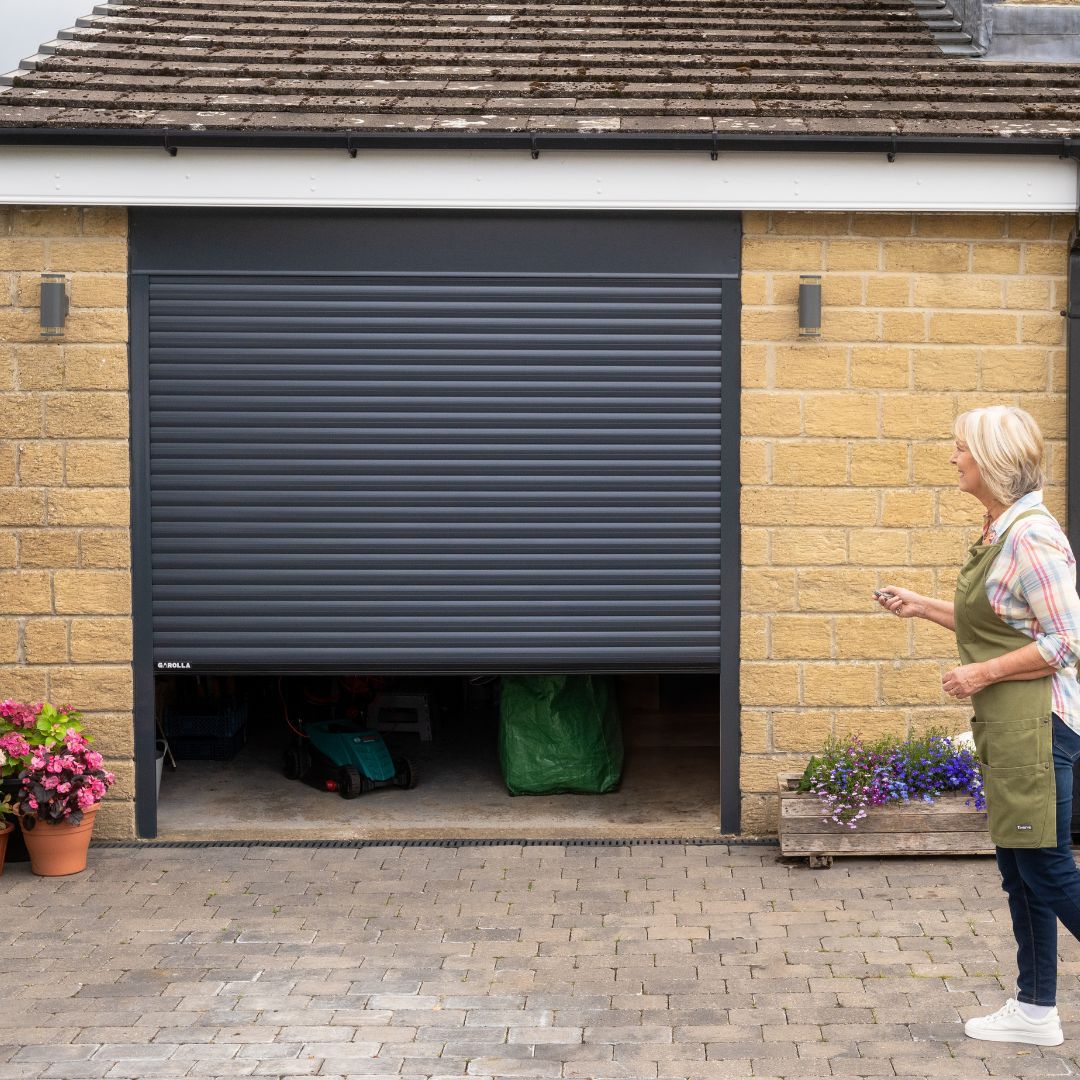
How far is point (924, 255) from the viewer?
697 centimetres

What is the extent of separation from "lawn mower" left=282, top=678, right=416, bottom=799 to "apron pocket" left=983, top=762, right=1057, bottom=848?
421 cm

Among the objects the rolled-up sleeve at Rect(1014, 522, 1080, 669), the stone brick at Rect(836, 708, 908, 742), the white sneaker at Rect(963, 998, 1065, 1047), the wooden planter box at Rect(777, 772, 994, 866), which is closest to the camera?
the rolled-up sleeve at Rect(1014, 522, 1080, 669)

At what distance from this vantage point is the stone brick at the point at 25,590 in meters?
7.00

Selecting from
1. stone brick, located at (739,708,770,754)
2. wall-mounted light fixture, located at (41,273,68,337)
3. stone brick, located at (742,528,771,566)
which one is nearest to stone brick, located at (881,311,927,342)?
stone brick, located at (742,528,771,566)

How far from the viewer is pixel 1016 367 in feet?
23.0

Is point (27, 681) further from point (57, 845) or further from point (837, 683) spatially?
point (837, 683)

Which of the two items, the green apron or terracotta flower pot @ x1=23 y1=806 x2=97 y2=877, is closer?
the green apron

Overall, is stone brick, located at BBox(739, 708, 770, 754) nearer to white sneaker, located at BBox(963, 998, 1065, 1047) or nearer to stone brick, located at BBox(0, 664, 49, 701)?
white sneaker, located at BBox(963, 998, 1065, 1047)

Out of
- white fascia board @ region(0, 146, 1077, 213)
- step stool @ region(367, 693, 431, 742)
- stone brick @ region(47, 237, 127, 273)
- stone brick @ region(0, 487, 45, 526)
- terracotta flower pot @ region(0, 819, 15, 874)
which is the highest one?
white fascia board @ region(0, 146, 1077, 213)

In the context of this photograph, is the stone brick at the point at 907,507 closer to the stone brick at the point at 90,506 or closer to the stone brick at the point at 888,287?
the stone brick at the point at 888,287

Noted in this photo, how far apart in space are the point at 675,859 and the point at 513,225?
9.82 ft

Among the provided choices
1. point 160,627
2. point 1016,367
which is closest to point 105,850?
point 160,627

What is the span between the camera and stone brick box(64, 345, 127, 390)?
6.93m

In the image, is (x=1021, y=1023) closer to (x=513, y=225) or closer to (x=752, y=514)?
(x=752, y=514)
